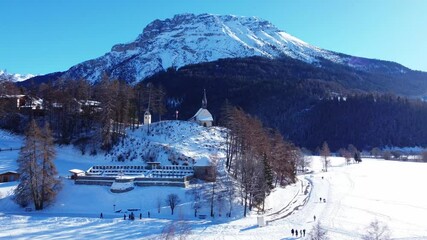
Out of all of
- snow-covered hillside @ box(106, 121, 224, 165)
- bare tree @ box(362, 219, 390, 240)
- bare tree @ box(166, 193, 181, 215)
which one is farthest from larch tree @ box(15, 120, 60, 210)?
bare tree @ box(362, 219, 390, 240)

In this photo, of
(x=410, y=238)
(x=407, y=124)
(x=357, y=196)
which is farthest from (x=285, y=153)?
(x=407, y=124)

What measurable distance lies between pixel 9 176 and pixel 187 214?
2705 centimetres

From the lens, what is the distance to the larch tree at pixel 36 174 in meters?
50.8

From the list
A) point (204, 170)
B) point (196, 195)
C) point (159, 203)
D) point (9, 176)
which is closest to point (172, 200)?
point (159, 203)

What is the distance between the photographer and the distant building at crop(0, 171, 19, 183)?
5797cm

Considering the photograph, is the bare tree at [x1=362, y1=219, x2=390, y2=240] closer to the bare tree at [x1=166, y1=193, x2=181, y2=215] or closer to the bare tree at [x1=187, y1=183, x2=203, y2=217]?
the bare tree at [x1=187, y1=183, x2=203, y2=217]

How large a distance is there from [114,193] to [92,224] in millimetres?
10114

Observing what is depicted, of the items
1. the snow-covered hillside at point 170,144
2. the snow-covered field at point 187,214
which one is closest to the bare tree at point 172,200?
the snow-covered field at point 187,214

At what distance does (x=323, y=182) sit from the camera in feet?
282

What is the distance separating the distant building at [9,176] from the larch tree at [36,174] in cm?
734

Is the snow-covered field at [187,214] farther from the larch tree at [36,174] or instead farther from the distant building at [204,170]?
the distant building at [204,170]

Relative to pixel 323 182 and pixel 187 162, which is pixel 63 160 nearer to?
pixel 187 162

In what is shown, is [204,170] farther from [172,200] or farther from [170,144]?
[170,144]

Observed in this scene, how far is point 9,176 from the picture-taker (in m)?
58.6
